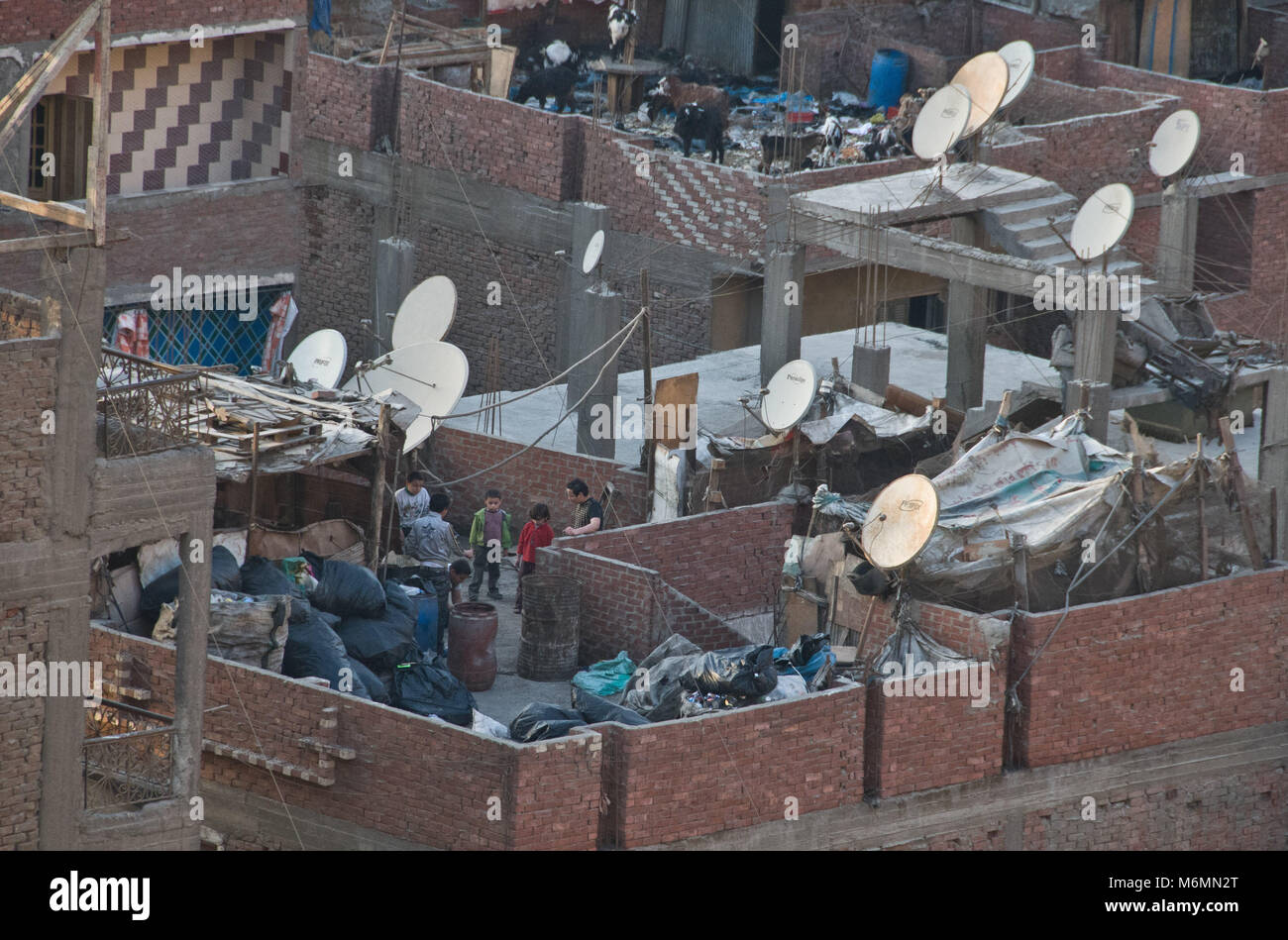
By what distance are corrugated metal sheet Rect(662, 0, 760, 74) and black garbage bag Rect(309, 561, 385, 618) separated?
66.8ft

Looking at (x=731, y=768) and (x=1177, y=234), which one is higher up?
(x=1177, y=234)

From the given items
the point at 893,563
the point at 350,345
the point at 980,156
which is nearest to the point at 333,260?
the point at 350,345

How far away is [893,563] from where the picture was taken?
65.3 feet

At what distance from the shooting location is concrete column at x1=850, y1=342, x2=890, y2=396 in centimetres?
2583

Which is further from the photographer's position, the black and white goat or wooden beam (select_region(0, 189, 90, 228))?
the black and white goat

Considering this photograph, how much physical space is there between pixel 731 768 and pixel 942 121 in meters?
10.5

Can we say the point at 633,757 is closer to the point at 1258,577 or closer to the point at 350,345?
the point at 1258,577

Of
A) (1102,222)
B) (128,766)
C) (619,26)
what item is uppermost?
(619,26)

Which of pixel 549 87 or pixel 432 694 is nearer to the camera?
pixel 432 694

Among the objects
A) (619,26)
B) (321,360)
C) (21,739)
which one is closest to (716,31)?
(619,26)

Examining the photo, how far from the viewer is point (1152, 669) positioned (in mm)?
20750

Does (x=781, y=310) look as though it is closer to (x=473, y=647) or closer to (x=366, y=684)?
(x=473, y=647)

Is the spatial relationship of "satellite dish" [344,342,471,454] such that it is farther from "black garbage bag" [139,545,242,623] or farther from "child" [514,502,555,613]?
"black garbage bag" [139,545,242,623]

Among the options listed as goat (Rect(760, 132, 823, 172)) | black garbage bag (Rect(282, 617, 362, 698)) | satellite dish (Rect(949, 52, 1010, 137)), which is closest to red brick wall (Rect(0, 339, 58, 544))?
black garbage bag (Rect(282, 617, 362, 698))
